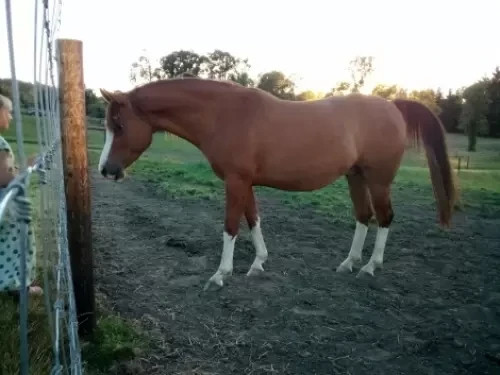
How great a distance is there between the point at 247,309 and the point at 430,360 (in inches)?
55.2

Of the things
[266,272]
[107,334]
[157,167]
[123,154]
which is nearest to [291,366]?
[107,334]

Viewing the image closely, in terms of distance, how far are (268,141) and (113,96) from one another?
1452 mm

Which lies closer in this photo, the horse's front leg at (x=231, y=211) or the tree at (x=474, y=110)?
the horse's front leg at (x=231, y=211)

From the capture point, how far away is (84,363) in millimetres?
2604

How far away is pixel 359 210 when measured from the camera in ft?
16.6

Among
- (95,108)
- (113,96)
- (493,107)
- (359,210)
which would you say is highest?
(493,107)

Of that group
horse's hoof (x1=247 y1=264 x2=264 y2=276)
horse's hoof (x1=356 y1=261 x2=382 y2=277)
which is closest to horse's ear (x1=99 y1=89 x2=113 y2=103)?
horse's hoof (x1=247 y1=264 x2=264 y2=276)

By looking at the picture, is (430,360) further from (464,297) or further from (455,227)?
(455,227)

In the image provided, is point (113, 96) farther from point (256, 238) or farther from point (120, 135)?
point (256, 238)

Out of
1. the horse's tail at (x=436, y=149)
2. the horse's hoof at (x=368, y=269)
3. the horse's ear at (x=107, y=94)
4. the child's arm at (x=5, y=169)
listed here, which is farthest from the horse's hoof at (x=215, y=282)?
the horse's tail at (x=436, y=149)

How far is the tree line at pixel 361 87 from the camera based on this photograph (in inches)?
1224

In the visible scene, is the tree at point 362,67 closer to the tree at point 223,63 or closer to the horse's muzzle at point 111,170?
the tree at point 223,63

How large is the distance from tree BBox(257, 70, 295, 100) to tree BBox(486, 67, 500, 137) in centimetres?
1384

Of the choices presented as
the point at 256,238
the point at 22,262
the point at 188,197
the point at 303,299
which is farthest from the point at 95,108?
the point at 22,262
